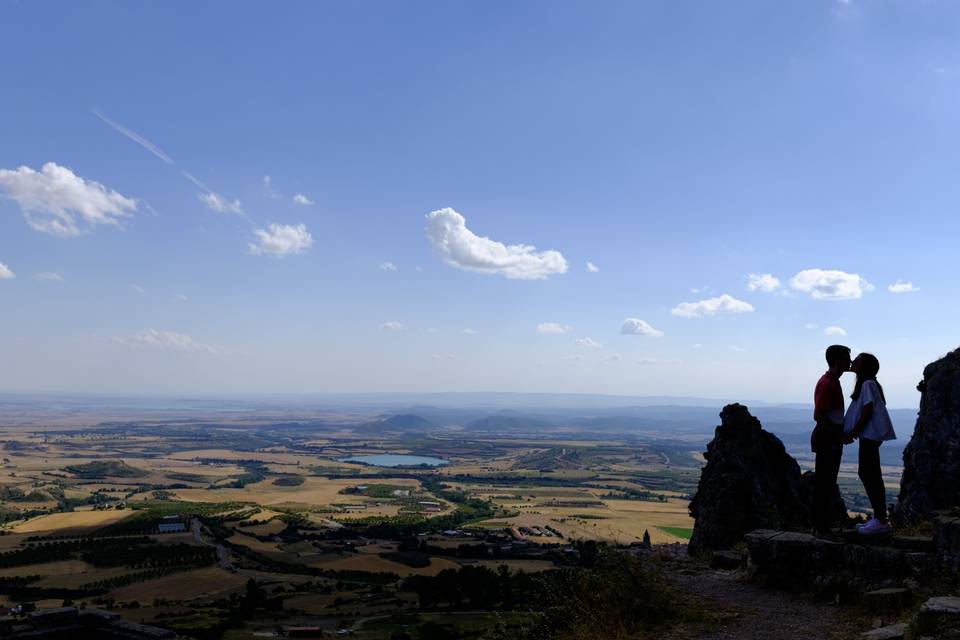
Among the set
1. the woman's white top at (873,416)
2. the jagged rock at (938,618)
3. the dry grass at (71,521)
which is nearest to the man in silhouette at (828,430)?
the woman's white top at (873,416)

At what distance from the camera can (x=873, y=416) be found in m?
13.5

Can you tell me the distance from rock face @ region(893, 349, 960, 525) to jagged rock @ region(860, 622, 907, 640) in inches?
372

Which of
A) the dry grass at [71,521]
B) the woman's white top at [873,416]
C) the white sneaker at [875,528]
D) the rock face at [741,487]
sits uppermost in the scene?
the woman's white top at [873,416]

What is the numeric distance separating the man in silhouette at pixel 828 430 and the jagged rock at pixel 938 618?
474 cm

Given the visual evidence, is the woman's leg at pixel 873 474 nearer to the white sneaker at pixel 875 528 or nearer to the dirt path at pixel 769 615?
the white sneaker at pixel 875 528

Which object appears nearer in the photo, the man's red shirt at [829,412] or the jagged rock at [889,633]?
the jagged rock at [889,633]

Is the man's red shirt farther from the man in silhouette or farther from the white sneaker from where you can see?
the white sneaker

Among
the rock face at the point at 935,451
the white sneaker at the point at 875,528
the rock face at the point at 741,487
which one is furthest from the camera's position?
the rock face at the point at 741,487

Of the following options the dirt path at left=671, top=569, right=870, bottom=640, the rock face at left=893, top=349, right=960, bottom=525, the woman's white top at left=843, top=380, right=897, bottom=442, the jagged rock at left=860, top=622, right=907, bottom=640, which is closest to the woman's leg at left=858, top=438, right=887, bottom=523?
the woman's white top at left=843, top=380, right=897, bottom=442

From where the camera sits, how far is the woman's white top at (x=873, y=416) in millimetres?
13383

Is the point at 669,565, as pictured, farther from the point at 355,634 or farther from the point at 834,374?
the point at 355,634

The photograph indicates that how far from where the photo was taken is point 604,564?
45.1 feet

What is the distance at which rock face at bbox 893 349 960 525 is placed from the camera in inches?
731

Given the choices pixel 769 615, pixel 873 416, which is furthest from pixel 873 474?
pixel 769 615
